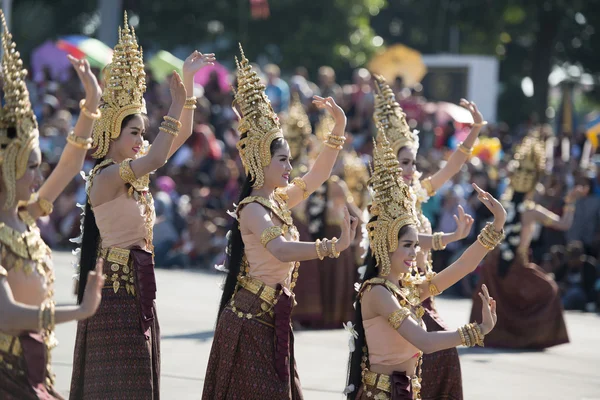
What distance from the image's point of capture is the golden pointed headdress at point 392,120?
8008 millimetres

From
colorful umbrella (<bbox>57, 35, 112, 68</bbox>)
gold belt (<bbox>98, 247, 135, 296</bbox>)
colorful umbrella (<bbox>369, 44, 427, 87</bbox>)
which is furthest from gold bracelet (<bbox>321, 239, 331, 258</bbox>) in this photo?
colorful umbrella (<bbox>369, 44, 427, 87</bbox>)

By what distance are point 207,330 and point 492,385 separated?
319 centimetres

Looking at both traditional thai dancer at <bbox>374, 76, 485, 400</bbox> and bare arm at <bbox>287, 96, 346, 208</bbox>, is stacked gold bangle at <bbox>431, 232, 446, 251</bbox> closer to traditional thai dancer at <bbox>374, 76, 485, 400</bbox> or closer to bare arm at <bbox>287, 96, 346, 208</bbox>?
traditional thai dancer at <bbox>374, 76, 485, 400</bbox>

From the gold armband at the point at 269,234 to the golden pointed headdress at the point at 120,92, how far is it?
103 centimetres

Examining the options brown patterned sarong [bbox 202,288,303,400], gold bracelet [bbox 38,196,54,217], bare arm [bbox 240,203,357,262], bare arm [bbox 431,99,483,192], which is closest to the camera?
gold bracelet [bbox 38,196,54,217]

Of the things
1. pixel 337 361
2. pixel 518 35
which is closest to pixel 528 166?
pixel 337 361

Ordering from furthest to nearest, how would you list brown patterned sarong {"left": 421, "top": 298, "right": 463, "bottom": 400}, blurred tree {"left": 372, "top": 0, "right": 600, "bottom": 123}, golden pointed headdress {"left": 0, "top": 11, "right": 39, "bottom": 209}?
blurred tree {"left": 372, "top": 0, "right": 600, "bottom": 123} → brown patterned sarong {"left": 421, "top": 298, "right": 463, "bottom": 400} → golden pointed headdress {"left": 0, "top": 11, "right": 39, "bottom": 209}

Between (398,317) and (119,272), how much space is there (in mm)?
1532

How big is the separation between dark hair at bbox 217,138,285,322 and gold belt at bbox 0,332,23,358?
162 cm

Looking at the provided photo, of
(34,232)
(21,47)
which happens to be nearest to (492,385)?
(34,232)

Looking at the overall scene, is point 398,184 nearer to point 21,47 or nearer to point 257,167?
point 257,167

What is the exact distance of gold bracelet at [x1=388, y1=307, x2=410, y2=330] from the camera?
560 cm

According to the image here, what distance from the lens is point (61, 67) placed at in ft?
80.4

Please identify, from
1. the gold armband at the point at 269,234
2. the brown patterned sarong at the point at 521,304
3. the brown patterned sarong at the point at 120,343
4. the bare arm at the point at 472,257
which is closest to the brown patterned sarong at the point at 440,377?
the bare arm at the point at 472,257
